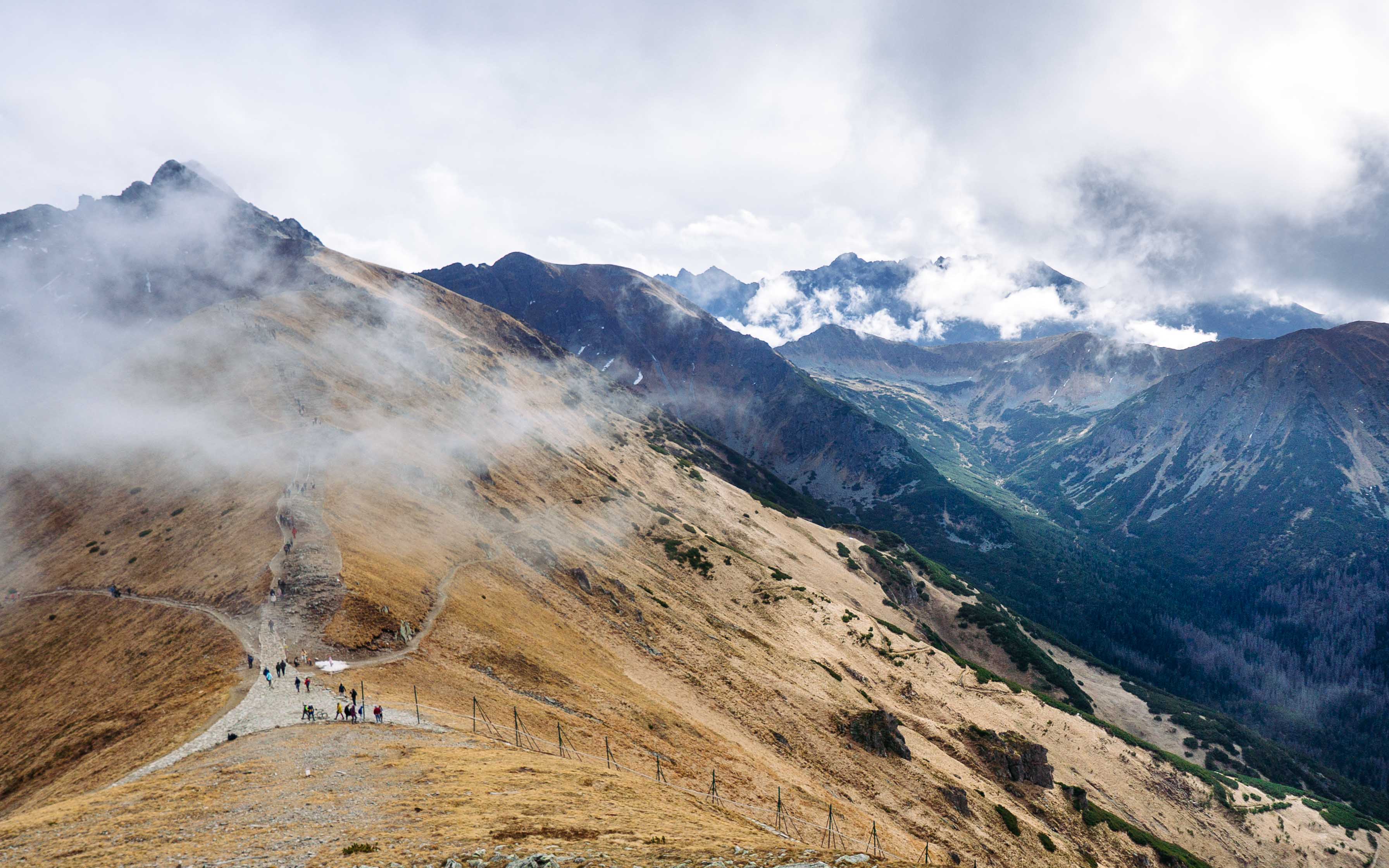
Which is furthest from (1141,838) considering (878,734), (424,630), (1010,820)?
(424,630)

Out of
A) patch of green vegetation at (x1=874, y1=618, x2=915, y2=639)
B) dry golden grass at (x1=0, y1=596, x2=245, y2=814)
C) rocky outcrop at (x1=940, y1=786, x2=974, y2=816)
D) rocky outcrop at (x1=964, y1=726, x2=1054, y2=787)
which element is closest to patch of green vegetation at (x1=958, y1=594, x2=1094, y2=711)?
patch of green vegetation at (x1=874, y1=618, x2=915, y2=639)

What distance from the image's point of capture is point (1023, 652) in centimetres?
17275

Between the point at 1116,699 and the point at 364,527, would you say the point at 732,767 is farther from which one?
the point at 1116,699

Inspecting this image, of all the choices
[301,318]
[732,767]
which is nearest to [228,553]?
[732,767]

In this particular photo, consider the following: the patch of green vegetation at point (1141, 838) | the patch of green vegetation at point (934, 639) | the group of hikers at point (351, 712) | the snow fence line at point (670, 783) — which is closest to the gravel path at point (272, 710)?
the group of hikers at point (351, 712)

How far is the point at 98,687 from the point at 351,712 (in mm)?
24820

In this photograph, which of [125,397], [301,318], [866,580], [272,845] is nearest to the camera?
[272,845]

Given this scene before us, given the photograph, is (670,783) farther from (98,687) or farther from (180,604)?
(180,604)

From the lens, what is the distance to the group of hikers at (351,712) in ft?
123

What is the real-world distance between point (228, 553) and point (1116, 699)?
753ft

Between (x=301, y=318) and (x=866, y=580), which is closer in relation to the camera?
(x=301, y=318)

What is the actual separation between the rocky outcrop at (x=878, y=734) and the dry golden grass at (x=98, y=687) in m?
61.9

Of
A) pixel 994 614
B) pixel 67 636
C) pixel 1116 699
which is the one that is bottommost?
pixel 1116 699

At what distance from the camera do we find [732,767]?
165 ft
